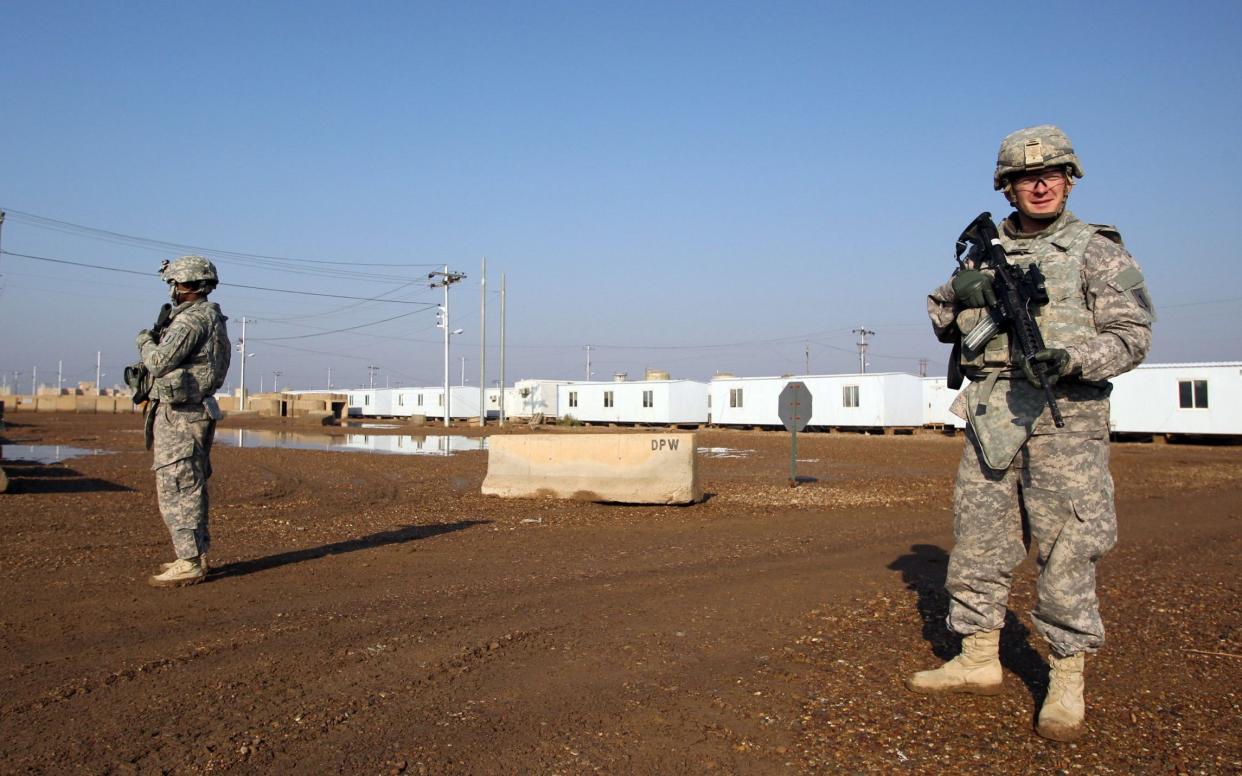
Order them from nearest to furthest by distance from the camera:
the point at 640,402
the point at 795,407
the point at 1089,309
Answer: the point at 1089,309 → the point at 795,407 → the point at 640,402

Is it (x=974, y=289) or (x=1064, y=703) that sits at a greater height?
(x=974, y=289)

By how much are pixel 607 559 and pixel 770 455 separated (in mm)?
18635

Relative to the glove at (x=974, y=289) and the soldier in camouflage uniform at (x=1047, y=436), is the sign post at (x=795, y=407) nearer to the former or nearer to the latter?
the soldier in camouflage uniform at (x=1047, y=436)

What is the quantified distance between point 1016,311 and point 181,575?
219 inches

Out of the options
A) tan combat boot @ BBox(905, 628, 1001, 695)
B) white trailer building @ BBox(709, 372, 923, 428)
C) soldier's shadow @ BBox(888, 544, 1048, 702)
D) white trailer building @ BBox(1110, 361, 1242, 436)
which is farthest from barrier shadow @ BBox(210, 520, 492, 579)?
white trailer building @ BBox(1110, 361, 1242, 436)

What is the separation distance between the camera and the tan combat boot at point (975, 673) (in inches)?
146

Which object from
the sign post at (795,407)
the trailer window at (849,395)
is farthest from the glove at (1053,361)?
the trailer window at (849,395)

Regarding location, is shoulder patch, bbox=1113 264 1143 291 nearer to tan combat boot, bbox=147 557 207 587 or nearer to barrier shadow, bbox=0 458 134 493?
tan combat boot, bbox=147 557 207 587

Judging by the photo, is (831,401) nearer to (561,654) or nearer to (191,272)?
(191,272)

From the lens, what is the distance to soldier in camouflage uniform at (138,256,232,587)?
597 cm

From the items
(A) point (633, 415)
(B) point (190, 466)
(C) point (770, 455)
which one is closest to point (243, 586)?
(B) point (190, 466)

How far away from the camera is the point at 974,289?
357 cm

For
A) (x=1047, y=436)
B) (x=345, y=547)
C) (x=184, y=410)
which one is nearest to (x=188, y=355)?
(x=184, y=410)

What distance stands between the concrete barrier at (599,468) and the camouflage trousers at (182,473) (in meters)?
6.31
